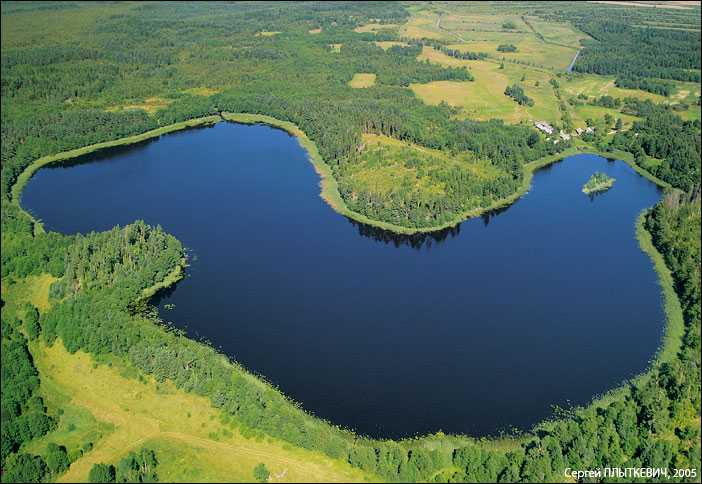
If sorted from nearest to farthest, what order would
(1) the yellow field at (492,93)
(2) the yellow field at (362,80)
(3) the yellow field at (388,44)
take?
(1) the yellow field at (492,93), (2) the yellow field at (362,80), (3) the yellow field at (388,44)

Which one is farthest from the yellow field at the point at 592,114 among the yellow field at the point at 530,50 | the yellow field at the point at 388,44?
the yellow field at the point at 388,44

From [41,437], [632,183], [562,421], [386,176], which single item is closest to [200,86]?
[386,176]

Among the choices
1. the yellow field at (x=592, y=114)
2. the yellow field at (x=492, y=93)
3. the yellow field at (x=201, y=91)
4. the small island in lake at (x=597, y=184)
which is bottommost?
the small island in lake at (x=597, y=184)

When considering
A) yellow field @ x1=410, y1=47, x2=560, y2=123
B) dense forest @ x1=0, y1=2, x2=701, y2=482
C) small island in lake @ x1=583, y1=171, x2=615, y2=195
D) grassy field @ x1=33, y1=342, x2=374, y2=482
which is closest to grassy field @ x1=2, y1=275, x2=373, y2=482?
grassy field @ x1=33, y1=342, x2=374, y2=482

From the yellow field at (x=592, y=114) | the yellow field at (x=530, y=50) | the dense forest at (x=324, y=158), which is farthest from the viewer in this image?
the yellow field at (x=530, y=50)

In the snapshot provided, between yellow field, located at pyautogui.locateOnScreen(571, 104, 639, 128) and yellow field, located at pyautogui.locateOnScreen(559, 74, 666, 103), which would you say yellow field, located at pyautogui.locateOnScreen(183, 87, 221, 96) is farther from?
yellow field, located at pyautogui.locateOnScreen(559, 74, 666, 103)

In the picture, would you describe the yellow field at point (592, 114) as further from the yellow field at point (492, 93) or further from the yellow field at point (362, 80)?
the yellow field at point (362, 80)

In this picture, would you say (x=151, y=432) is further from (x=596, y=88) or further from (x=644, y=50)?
(x=644, y=50)

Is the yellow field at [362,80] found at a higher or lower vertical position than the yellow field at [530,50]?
higher

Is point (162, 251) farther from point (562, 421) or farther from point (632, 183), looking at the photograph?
point (632, 183)
